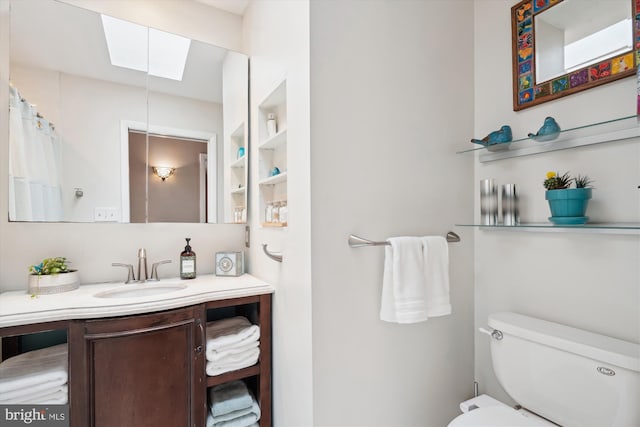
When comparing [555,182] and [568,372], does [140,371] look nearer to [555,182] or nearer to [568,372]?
[568,372]

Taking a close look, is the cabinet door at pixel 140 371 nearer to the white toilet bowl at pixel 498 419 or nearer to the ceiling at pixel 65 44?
the white toilet bowl at pixel 498 419

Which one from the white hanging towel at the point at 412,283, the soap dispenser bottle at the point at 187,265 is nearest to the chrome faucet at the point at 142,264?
the soap dispenser bottle at the point at 187,265

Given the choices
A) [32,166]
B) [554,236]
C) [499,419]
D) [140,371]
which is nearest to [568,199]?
[554,236]

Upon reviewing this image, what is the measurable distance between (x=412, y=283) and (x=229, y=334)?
2.94 ft

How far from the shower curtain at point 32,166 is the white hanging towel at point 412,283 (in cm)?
159

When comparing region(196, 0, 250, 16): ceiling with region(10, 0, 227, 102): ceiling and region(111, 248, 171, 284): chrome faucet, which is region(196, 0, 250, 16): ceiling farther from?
region(111, 248, 171, 284): chrome faucet

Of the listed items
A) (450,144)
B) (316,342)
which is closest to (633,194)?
(450,144)

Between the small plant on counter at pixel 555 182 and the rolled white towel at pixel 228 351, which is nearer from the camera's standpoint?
the small plant on counter at pixel 555 182

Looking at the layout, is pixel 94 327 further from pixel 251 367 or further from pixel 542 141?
pixel 542 141

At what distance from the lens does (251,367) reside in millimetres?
1438

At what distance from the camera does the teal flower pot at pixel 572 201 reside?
1044 mm

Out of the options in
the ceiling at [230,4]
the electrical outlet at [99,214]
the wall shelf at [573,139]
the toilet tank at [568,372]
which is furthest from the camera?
the ceiling at [230,4]

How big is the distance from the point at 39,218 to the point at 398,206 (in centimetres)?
167

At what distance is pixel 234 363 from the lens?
1388 mm
